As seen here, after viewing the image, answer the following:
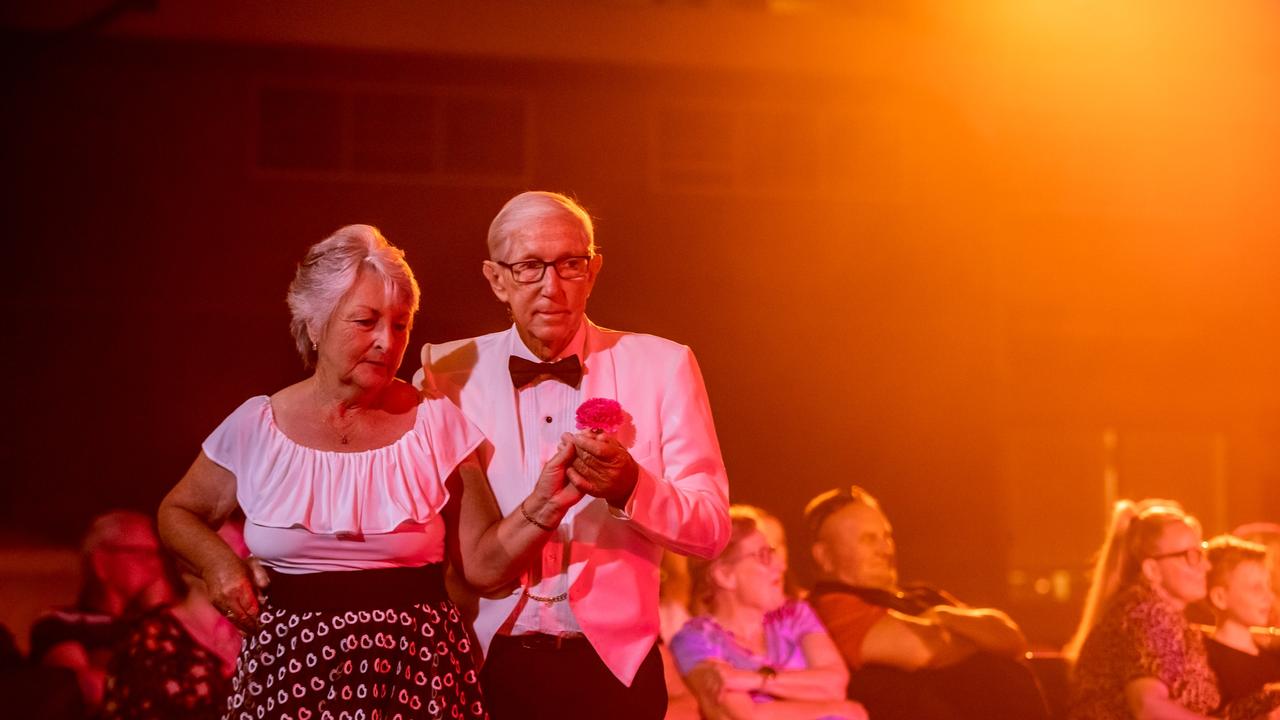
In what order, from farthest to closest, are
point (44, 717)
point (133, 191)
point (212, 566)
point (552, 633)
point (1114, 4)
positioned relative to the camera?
point (133, 191) → point (1114, 4) → point (44, 717) → point (552, 633) → point (212, 566)

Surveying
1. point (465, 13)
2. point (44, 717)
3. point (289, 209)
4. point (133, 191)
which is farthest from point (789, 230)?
point (44, 717)

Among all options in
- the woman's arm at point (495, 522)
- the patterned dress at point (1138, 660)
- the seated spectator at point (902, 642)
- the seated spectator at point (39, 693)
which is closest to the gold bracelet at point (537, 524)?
the woman's arm at point (495, 522)

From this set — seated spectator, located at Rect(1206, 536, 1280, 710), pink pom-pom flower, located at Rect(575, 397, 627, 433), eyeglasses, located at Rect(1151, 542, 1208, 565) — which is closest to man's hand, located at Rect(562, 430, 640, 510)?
pink pom-pom flower, located at Rect(575, 397, 627, 433)

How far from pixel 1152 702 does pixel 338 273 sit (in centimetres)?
345

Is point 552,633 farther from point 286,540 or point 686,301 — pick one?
point 686,301

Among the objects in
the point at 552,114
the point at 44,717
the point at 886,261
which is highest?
the point at 552,114

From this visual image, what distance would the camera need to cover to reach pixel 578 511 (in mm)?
2254

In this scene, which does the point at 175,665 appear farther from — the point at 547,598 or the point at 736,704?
the point at 547,598

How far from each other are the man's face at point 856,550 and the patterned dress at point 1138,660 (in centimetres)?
75

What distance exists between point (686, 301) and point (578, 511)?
749 centimetres

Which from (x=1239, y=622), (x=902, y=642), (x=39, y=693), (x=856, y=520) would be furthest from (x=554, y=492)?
(x=1239, y=622)

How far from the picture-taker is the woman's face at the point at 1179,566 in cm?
461

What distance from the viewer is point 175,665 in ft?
12.8

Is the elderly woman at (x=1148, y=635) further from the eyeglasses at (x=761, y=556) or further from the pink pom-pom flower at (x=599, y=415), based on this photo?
the pink pom-pom flower at (x=599, y=415)
